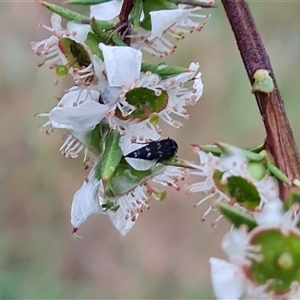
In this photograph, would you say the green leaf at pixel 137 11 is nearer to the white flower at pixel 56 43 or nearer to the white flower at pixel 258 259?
the white flower at pixel 56 43

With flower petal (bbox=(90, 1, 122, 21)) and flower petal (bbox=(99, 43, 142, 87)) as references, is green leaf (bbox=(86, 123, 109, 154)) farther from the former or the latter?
flower petal (bbox=(90, 1, 122, 21))

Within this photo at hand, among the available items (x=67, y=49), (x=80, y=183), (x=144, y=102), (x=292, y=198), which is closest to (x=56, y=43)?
(x=67, y=49)

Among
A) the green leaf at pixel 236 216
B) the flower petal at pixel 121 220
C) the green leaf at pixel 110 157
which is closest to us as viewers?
the green leaf at pixel 236 216

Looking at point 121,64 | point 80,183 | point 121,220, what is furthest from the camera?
point 80,183

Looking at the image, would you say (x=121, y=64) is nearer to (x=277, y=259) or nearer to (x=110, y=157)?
(x=110, y=157)

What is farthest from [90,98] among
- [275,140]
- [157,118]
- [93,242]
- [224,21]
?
[224,21]

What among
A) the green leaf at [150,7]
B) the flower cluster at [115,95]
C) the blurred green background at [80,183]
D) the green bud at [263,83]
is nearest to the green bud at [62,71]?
the flower cluster at [115,95]
